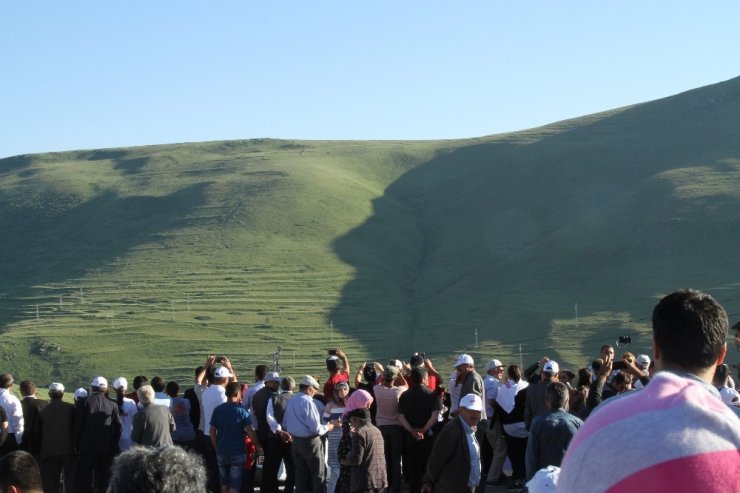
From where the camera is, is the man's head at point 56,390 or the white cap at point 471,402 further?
the man's head at point 56,390

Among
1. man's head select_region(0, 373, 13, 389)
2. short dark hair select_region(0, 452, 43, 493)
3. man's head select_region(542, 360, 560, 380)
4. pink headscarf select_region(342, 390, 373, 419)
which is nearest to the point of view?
short dark hair select_region(0, 452, 43, 493)

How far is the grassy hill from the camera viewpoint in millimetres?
72312

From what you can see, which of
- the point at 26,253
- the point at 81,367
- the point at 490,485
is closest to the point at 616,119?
the point at 26,253

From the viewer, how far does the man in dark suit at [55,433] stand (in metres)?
13.7

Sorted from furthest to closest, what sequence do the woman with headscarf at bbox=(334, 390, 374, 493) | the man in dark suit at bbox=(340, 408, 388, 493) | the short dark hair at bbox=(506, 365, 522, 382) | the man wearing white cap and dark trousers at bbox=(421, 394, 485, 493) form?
the short dark hair at bbox=(506, 365, 522, 382) < the woman with headscarf at bbox=(334, 390, 374, 493) < the man in dark suit at bbox=(340, 408, 388, 493) < the man wearing white cap and dark trousers at bbox=(421, 394, 485, 493)

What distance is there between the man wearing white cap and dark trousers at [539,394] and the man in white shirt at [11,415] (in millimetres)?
6692

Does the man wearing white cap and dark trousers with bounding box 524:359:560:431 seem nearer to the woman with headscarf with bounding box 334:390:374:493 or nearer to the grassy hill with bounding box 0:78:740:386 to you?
the woman with headscarf with bounding box 334:390:374:493

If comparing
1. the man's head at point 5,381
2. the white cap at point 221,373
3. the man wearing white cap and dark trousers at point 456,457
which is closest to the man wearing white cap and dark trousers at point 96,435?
the man's head at point 5,381

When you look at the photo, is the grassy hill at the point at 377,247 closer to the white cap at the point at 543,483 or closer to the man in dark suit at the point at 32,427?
the man in dark suit at the point at 32,427

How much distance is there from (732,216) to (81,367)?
175 ft

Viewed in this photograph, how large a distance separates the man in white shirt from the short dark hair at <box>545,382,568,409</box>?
745 centimetres

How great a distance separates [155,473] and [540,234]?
99.6 m

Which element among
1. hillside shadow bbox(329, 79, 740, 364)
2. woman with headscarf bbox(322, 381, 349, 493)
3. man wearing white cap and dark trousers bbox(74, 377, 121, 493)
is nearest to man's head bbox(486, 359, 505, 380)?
woman with headscarf bbox(322, 381, 349, 493)

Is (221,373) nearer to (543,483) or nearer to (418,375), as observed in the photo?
(418,375)
